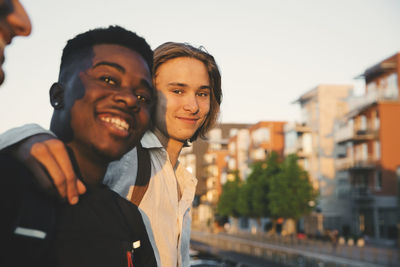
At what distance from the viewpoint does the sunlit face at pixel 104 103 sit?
129 cm

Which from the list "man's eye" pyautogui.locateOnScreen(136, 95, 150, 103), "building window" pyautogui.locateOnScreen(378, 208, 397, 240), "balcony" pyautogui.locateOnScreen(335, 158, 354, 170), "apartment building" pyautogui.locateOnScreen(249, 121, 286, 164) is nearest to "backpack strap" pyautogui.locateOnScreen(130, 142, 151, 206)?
"man's eye" pyautogui.locateOnScreen(136, 95, 150, 103)

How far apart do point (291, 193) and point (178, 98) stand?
35.8 metres

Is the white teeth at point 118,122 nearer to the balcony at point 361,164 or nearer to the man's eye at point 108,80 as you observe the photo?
the man's eye at point 108,80

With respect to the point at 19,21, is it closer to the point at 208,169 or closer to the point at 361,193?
the point at 361,193

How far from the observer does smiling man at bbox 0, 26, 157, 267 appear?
3.33ft

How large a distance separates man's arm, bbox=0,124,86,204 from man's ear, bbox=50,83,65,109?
0.64 feet

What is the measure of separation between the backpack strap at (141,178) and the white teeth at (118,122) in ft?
2.22

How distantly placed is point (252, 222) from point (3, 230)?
63656mm

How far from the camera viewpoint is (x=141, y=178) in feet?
6.56

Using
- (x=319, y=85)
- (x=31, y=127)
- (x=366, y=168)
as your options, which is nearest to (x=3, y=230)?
(x=31, y=127)

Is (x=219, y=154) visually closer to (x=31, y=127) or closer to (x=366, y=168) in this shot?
(x=366, y=168)

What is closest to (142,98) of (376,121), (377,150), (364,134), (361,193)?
(376,121)

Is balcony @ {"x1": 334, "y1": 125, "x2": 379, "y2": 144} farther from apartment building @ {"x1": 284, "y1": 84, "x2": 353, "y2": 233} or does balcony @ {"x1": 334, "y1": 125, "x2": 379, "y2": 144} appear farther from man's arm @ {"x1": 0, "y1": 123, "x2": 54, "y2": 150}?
man's arm @ {"x1": 0, "y1": 123, "x2": 54, "y2": 150}

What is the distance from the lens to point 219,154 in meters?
79.8
